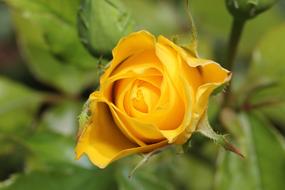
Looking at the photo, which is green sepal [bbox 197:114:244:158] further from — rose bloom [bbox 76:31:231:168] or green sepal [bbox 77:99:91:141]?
green sepal [bbox 77:99:91:141]

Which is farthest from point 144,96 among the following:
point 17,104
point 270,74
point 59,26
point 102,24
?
point 17,104

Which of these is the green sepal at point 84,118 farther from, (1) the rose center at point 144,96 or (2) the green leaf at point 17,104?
(2) the green leaf at point 17,104

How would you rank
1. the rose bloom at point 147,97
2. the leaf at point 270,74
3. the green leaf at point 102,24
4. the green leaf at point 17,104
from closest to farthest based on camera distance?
the rose bloom at point 147,97, the green leaf at point 102,24, the leaf at point 270,74, the green leaf at point 17,104

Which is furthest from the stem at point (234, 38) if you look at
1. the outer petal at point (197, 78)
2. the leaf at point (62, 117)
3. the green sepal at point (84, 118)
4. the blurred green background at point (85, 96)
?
the leaf at point (62, 117)

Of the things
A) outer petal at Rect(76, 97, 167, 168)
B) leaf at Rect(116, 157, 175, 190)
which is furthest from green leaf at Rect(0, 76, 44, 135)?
outer petal at Rect(76, 97, 167, 168)

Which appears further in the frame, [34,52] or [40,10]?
[34,52]

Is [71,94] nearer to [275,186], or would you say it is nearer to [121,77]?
[275,186]

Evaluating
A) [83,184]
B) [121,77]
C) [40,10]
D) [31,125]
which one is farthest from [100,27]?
[31,125]

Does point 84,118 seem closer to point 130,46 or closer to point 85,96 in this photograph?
point 130,46
